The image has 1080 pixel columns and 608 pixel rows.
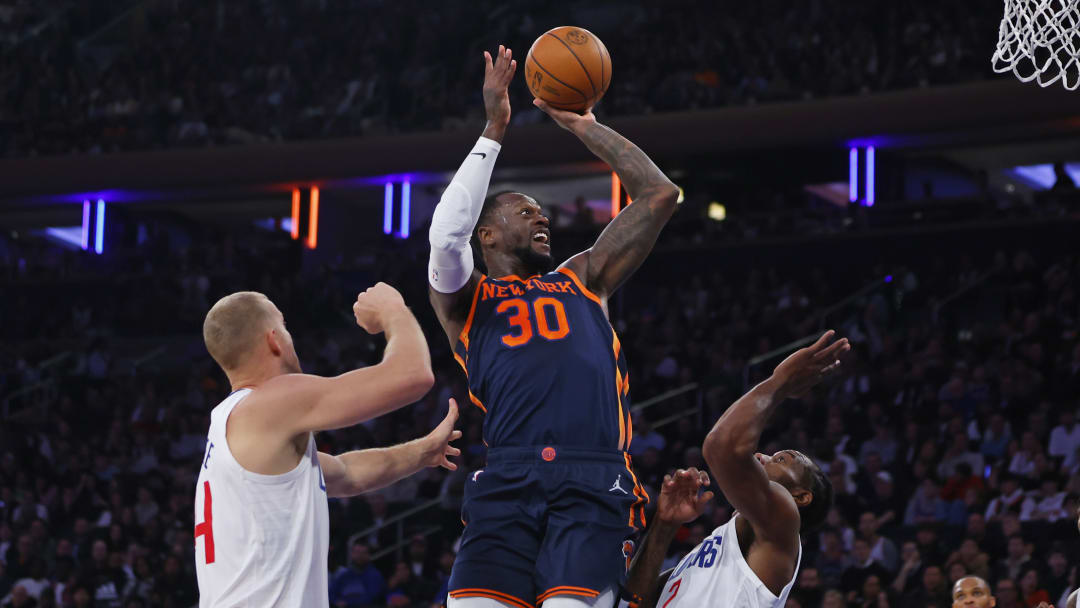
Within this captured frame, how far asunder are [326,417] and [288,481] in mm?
273

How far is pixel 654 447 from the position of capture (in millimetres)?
14180

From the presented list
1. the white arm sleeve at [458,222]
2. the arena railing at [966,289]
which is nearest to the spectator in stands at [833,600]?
the white arm sleeve at [458,222]

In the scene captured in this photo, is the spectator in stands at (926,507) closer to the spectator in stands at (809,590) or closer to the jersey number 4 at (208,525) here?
the spectator in stands at (809,590)

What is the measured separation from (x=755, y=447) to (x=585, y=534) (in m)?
0.66

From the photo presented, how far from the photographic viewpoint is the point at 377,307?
3828 millimetres

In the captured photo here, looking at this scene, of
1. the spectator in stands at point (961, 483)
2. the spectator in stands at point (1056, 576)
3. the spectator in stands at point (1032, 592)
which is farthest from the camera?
the spectator in stands at point (961, 483)

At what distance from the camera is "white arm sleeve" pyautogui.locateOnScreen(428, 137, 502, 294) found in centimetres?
425

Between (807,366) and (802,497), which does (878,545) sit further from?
(807,366)

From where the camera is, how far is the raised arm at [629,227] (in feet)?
15.4

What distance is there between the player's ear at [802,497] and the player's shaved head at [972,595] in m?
2.16

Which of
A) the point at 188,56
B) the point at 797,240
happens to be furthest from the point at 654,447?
the point at 188,56

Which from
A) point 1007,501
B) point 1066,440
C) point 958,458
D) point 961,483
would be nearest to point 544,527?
point 1007,501

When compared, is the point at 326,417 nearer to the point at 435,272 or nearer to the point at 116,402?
the point at 435,272

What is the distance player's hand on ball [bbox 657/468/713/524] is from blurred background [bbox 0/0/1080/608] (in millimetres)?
6065
